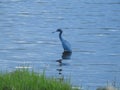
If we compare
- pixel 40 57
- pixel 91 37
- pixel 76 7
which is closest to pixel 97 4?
pixel 76 7

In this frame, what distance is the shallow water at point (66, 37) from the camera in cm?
1969

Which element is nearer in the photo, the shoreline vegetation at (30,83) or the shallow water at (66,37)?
the shoreline vegetation at (30,83)

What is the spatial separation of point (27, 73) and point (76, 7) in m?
22.1

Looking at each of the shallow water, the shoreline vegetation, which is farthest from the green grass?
the shallow water

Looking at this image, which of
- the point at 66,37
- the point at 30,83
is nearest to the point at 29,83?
the point at 30,83

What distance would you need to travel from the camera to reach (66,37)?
2692 centimetres

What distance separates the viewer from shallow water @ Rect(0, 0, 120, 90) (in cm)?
1969

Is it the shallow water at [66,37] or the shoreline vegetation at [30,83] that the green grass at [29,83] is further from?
the shallow water at [66,37]

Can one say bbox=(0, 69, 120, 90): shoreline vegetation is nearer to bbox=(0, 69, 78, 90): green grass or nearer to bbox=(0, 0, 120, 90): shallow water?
bbox=(0, 69, 78, 90): green grass

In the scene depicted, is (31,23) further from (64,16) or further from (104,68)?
(104,68)

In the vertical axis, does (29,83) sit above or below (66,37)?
below

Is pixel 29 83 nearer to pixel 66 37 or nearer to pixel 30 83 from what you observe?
pixel 30 83

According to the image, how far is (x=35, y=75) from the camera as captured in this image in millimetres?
12070

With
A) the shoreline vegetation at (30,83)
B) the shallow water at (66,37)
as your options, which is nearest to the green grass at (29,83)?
the shoreline vegetation at (30,83)
